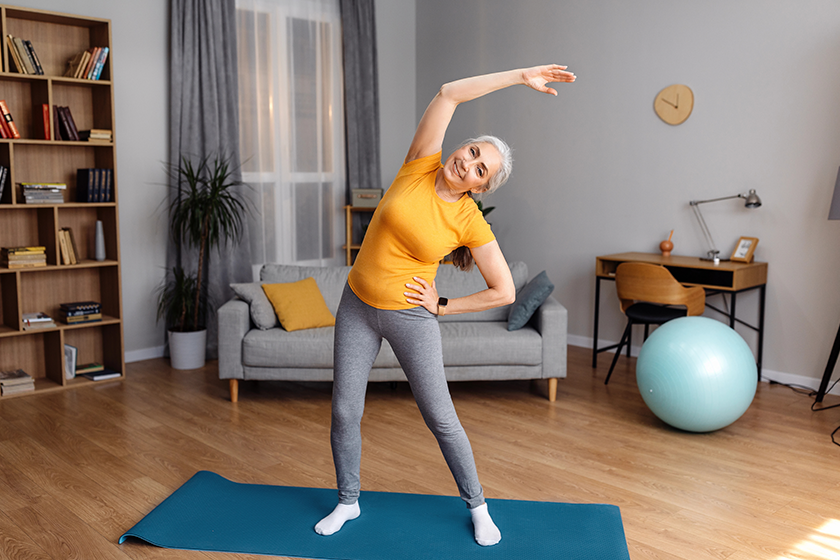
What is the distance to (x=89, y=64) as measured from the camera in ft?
14.0

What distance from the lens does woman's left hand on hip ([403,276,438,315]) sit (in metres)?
2.17

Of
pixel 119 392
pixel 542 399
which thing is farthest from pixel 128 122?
pixel 542 399

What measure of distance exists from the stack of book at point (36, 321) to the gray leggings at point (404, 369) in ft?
8.89

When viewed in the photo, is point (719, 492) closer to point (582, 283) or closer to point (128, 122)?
point (582, 283)

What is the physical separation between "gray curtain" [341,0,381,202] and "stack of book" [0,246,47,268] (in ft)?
8.12

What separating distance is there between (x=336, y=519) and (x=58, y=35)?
3564 millimetres

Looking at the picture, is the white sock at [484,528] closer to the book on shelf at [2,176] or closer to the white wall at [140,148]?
the book on shelf at [2,176]

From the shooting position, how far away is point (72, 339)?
4.64 m

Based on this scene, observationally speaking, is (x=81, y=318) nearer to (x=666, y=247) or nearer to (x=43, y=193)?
(x=43, y=193)

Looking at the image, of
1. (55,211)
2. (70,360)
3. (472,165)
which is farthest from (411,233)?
(70,360)

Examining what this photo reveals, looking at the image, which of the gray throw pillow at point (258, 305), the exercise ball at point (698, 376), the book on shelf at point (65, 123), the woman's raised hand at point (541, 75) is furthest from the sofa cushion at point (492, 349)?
the book on shelf at point (65, 123)

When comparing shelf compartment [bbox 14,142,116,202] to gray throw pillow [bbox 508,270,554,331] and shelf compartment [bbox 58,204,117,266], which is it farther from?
gray throw pillow [bbox 508,270,554,331]

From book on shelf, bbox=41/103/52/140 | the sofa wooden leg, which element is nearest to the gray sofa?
the sofa wooden leg

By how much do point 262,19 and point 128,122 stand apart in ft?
4.30
